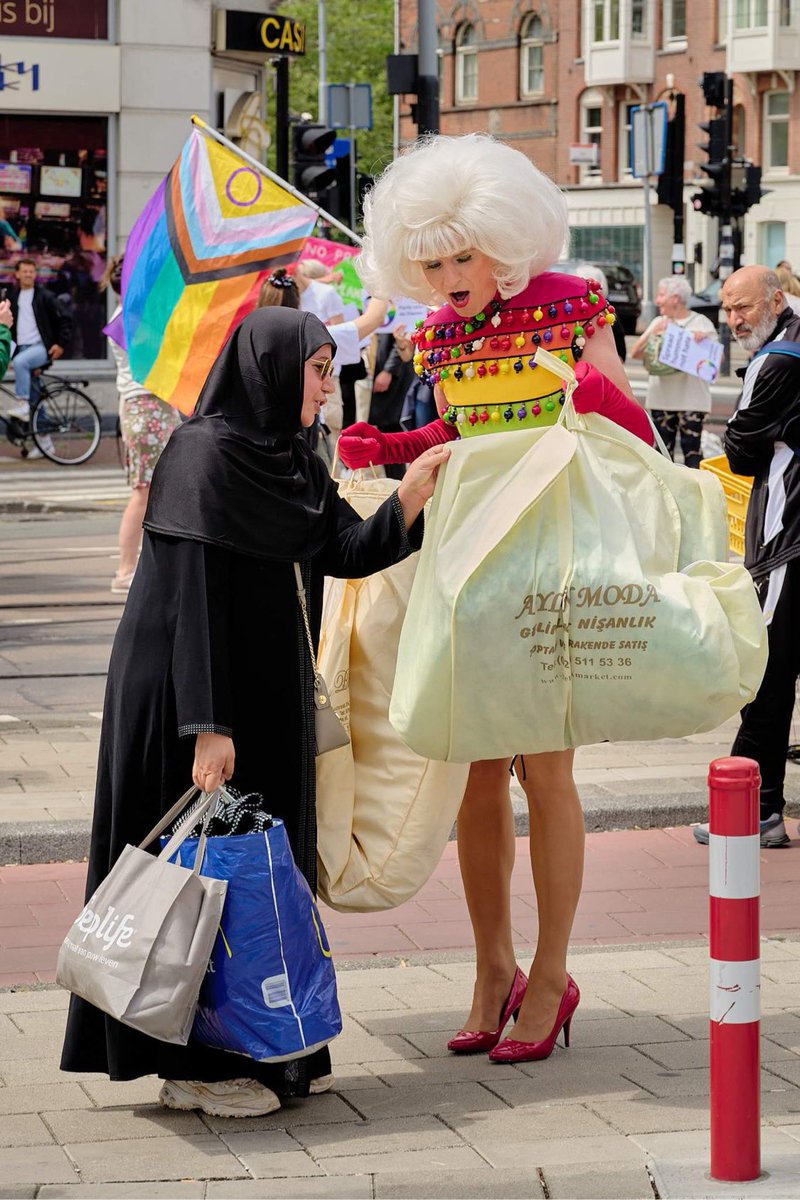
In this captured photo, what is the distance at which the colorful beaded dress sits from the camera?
4238 mm

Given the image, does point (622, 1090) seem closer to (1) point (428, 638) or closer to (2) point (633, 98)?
(1) point (428, 638)

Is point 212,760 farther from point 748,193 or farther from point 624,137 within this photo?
point 624,137

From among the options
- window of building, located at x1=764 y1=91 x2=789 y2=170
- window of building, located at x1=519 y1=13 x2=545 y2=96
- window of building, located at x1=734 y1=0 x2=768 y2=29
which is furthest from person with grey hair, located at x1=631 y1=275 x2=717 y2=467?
window of building, located at x1=519 y1=13 x2=545 y2=96

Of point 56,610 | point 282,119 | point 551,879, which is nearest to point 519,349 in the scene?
point 551,879

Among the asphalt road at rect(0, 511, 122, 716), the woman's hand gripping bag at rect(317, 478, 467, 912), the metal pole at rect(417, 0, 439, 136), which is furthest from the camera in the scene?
the metal pole at rect(417, 0, 439, 136)

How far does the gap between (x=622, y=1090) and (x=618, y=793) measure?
9.35ft

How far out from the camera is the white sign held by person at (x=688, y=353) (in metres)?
14.9

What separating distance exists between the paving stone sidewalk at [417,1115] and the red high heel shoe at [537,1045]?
0.9 inches

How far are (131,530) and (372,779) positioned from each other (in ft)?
24.9

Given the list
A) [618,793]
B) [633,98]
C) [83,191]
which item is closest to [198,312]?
[618,793]

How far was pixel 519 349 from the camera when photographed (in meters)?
4.26

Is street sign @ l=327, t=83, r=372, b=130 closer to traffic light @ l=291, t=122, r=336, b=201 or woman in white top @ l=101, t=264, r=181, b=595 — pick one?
traffic light @ l=291, t=122, r=336, b=201

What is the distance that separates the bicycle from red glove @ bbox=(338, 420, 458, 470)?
16.4 m

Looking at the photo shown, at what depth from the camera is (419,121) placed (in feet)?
57.5
